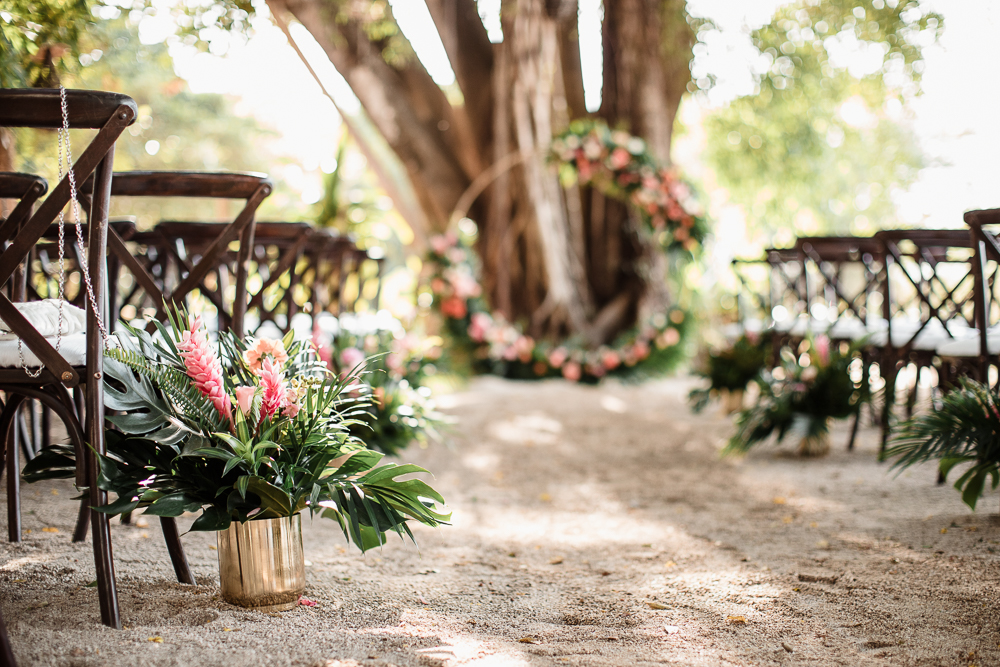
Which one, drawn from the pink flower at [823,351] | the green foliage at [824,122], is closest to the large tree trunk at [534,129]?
the green foliage at [824,122]

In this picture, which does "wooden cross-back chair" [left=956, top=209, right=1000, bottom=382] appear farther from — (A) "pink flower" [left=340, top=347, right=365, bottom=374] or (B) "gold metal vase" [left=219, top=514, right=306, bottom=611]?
(A) "pink flower" [left=340, top=347, right=365, bottom=374]

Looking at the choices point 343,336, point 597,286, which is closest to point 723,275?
point 597,286

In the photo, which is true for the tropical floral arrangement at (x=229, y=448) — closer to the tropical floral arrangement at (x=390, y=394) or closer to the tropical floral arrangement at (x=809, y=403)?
the tropical floral arrangement at (x=390, y=394)

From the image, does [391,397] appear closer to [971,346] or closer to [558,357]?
[971,346]

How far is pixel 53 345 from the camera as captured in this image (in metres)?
1.36

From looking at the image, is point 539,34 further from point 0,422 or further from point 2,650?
point 2,650

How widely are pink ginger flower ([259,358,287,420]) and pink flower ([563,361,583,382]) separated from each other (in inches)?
189

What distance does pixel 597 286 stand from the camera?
724 cm

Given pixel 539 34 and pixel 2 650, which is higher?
pixel 539 34

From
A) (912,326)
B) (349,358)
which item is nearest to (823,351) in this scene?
(912,326)

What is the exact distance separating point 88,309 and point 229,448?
14.3 inches

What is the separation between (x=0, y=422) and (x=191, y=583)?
0.53 meters

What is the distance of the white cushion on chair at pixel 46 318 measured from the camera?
1.37 m

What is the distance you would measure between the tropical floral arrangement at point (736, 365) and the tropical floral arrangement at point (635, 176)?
207 cm
